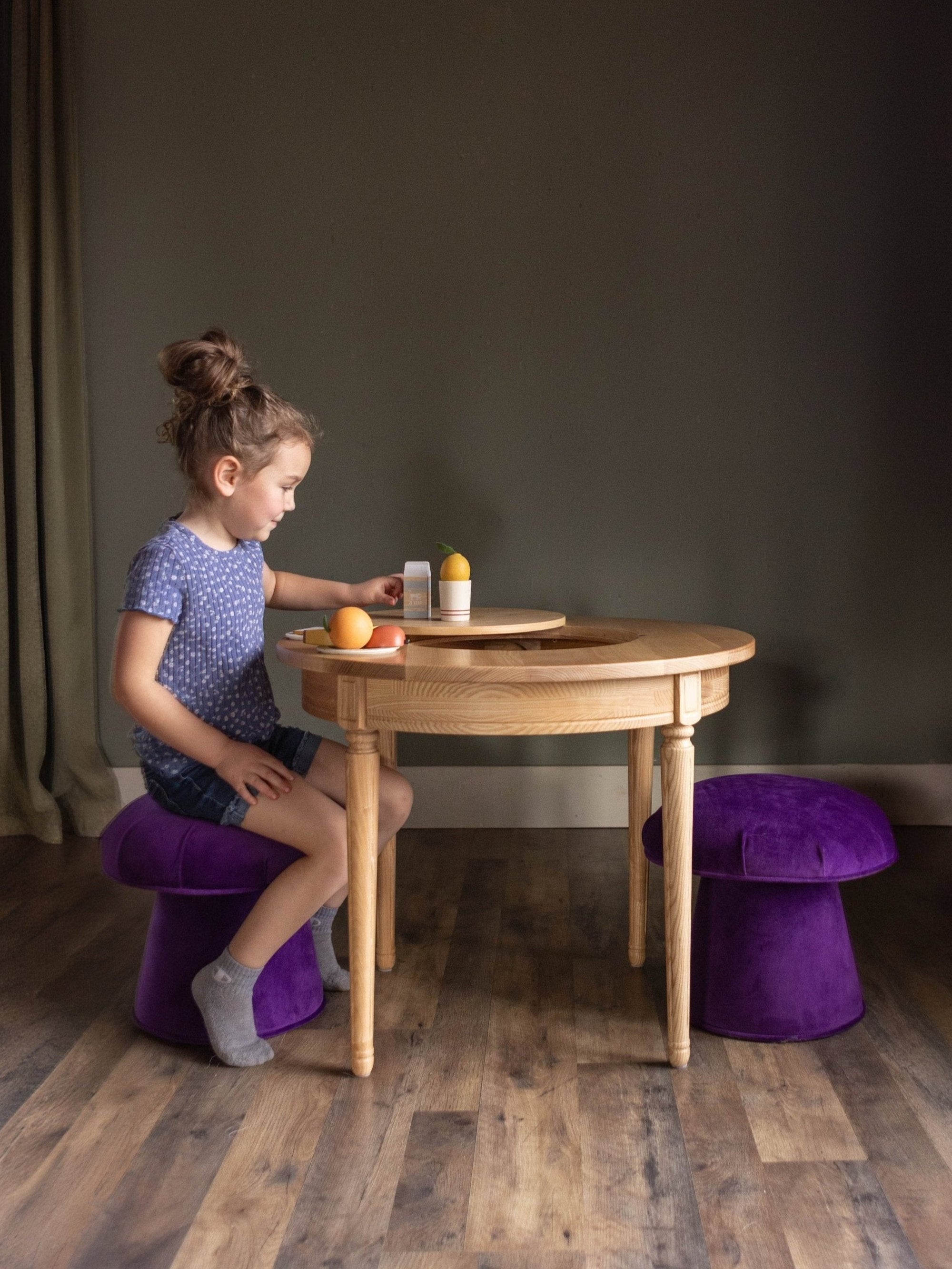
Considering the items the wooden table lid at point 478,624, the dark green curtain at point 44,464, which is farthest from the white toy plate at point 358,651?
the dark green curtain at point 44,464

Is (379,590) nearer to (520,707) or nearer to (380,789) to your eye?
(380,789)

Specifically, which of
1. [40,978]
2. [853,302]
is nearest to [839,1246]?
[40,978]

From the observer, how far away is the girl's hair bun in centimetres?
195

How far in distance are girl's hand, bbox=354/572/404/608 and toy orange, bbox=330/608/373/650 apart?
455mm

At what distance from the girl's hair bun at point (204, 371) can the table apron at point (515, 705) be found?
58cm

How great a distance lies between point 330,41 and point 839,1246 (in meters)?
3.10

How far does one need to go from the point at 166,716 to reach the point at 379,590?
0.65 metres

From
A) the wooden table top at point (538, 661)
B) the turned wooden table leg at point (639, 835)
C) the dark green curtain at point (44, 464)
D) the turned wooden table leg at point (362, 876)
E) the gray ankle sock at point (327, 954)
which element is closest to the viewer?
the wooden table top at point (538, 661)

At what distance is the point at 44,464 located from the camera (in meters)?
3.20

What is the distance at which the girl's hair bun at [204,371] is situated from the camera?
1949 mm

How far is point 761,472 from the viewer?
3262mm

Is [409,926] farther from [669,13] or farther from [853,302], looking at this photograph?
[669,13]

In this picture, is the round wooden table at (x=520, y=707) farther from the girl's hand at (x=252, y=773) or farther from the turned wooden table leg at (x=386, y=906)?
the turned wooden table leg at (x=386, y=906)

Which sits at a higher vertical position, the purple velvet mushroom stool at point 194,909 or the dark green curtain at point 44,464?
the dark green curtain at point 44,464
